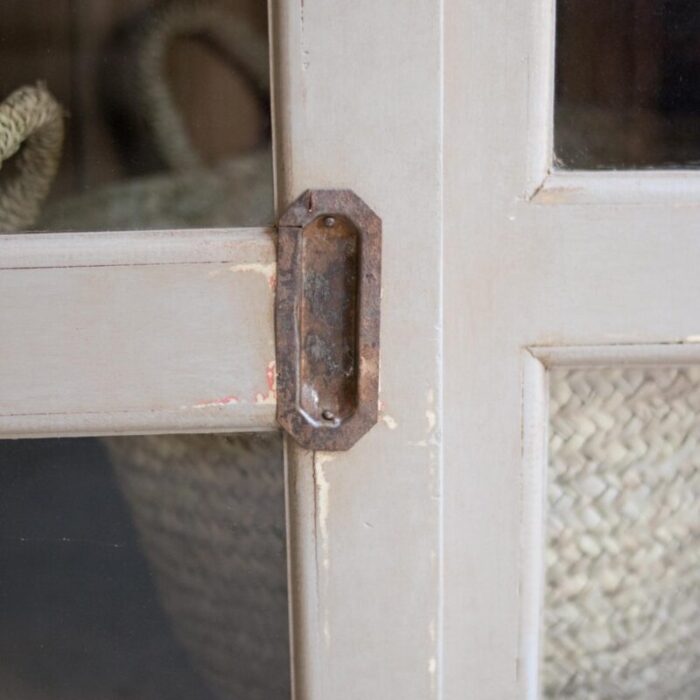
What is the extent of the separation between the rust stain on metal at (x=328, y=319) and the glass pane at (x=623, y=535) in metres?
0.13

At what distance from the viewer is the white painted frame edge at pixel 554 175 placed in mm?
476

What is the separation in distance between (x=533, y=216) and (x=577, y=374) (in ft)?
0.34

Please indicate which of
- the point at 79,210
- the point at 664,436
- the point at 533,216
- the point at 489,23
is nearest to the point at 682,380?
the point at 664,436

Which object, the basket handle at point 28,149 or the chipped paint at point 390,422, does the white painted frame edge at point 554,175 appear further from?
the basket handle at point 28,149

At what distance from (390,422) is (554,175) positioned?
174mm

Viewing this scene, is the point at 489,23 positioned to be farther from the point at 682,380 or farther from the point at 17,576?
the point at 17,576

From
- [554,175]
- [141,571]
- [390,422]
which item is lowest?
[141,571]

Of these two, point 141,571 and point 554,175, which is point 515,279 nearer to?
point 554,175

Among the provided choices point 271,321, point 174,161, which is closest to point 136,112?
point 174,161

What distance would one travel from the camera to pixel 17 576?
20.6 inches

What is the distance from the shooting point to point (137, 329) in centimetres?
47

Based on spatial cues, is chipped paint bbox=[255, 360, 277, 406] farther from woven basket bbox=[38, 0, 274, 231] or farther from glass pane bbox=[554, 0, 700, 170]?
glass pane bbox=[554, 0, 700, 170]

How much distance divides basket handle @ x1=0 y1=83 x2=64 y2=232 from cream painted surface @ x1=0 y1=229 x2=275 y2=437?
0.08ft

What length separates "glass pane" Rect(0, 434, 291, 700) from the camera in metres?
0.51
